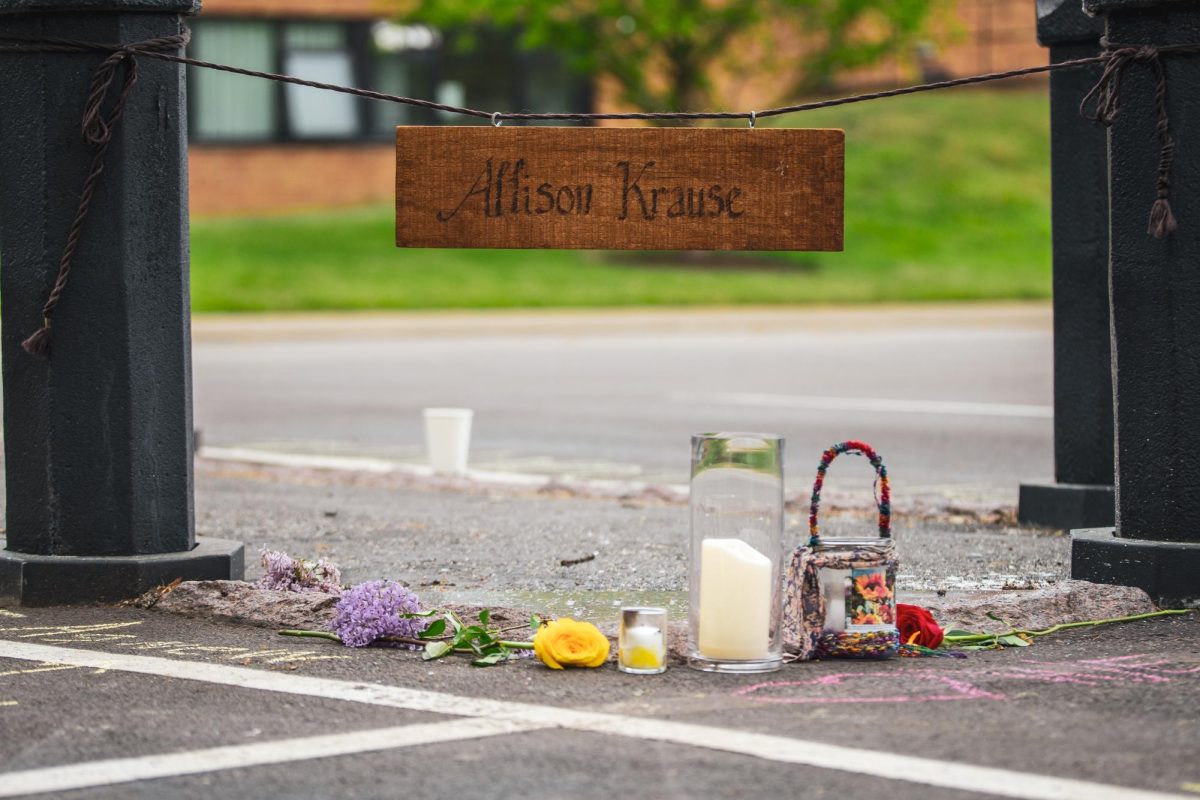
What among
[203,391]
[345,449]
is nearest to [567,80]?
[203,391]

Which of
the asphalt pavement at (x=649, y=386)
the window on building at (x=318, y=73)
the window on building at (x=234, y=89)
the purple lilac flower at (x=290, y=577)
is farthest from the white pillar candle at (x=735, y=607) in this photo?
the window on building at (x=318, y=73)

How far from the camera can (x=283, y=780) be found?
4.39m

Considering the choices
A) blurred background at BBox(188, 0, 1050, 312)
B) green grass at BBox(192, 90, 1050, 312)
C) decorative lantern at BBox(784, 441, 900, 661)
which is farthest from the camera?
blurred background at BBox(188, 0, 1050, 312)

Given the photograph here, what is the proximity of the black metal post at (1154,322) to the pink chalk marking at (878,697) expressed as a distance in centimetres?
136

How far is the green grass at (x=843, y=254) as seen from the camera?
99.3 feet

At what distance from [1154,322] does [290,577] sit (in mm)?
3033

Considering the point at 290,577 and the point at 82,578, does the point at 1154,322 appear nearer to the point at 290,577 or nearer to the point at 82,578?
the point at 290,577

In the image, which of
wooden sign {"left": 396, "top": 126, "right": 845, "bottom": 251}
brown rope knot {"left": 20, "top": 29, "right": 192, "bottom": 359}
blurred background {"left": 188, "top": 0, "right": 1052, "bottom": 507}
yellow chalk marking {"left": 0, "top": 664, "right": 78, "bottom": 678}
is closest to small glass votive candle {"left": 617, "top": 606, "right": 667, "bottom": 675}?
wooden sign {"left": 396, "top": 126, "right": 845, "bottom": 251}

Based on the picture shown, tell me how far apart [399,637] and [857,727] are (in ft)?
5.45

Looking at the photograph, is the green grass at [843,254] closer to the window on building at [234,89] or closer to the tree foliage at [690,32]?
the tree foliage at [690,32]

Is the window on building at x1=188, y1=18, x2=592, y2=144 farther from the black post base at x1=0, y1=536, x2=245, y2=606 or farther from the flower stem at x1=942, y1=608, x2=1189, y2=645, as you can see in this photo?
the flower stem at x1=942, y1=608, x2=1189, y2=645

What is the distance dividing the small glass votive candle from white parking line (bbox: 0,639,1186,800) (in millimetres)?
500

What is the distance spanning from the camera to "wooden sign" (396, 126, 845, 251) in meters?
6.34

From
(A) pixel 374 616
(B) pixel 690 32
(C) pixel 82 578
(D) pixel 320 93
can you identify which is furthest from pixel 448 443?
(D) pixel 320 93
